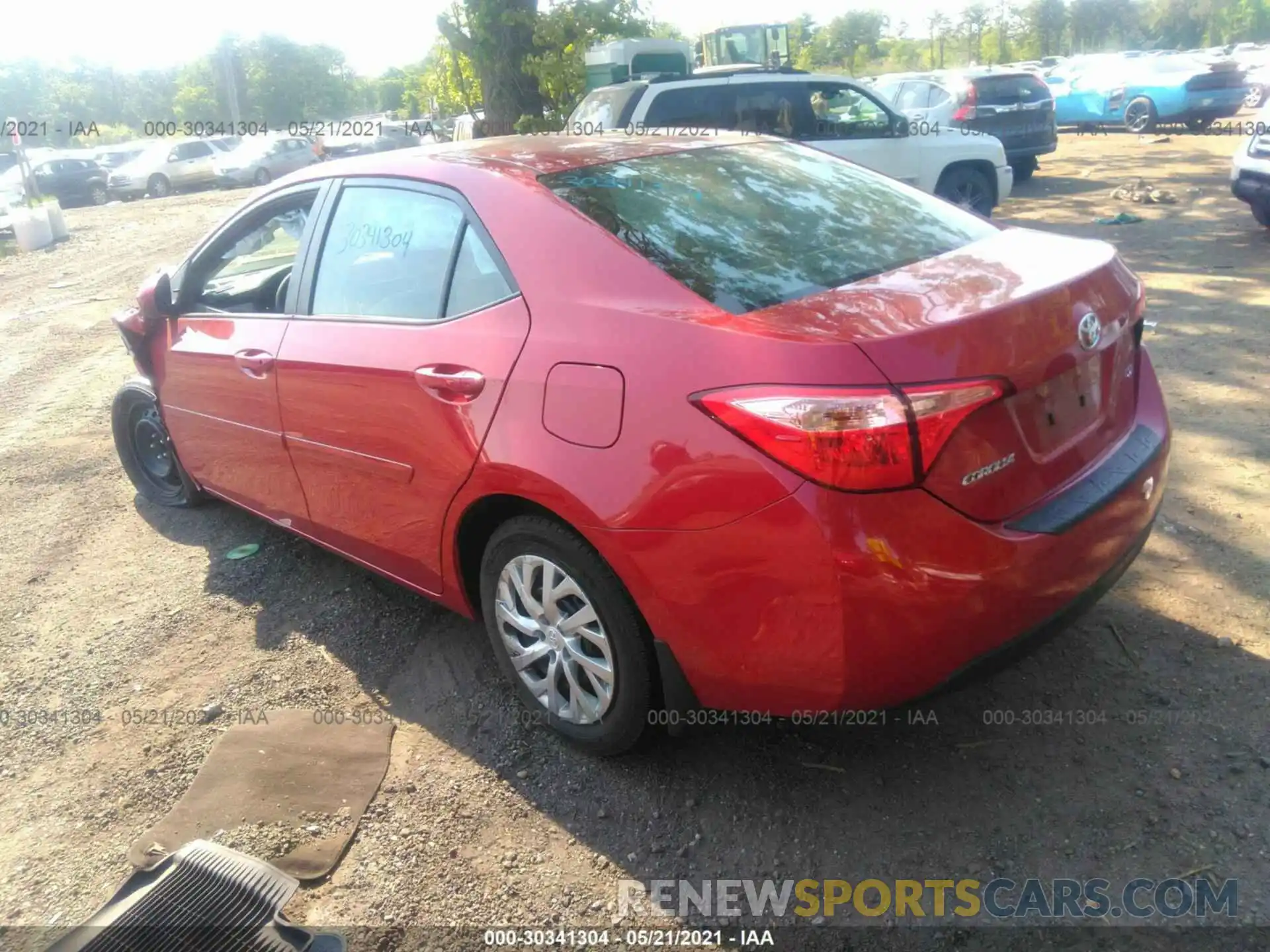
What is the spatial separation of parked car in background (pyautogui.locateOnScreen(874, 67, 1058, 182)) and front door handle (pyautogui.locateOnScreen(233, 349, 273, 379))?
479 inches

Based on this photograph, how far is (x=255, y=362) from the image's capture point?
373 centimetres

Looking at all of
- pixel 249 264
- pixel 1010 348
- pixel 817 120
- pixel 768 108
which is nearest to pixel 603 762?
pixel 1010 348

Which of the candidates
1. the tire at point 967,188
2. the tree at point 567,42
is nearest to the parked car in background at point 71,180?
the tree at point 567,42

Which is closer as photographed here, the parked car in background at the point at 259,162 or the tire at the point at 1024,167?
the tire at the point at 1024,167

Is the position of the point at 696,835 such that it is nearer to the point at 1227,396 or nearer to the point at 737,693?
the point at 737,693

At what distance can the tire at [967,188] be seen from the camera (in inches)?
424

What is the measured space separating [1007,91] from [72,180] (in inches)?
1038

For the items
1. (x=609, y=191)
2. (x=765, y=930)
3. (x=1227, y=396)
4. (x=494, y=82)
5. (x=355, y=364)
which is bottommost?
(x=765, y=930)

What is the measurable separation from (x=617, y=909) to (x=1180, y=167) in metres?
15.5

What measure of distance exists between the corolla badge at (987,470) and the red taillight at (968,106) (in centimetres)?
1314

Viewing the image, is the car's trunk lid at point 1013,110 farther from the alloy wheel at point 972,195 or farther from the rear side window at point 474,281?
the rear side window at point 474,281

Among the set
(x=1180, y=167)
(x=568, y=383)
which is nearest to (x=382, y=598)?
(x=568, y=383)

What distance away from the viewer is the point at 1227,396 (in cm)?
527

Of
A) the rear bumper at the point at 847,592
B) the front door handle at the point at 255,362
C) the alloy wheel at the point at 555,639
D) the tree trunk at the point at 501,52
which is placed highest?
the tree trunk at the point at 501,52
